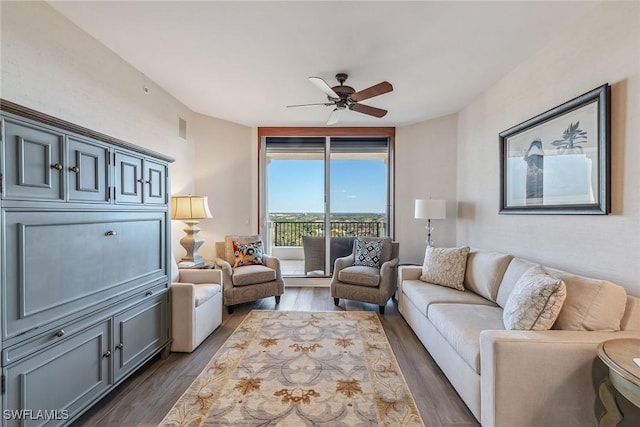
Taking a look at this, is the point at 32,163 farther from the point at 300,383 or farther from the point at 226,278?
the point at 226,278

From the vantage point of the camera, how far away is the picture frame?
1994 millimetres

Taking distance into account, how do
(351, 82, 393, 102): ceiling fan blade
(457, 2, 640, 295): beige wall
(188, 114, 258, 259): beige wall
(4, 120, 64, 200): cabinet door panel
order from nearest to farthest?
(4, 120, 64, 200): cabinet door panel, (457, 2, 640, 295): beige wall, (351, 82, 393, 102): ceiling fan blade, (188, 114, 258, 259): beige wall

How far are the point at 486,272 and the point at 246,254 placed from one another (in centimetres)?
301

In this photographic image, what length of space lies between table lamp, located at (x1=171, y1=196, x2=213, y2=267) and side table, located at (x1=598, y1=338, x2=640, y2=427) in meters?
3.66

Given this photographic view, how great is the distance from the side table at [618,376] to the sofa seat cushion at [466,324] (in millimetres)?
564

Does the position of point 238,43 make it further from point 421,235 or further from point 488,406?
point 421,235

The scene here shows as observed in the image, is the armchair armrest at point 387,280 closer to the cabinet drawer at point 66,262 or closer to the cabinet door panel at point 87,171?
the cabinet drawer at point 66,262

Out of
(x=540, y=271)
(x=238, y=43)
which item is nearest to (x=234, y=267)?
(x=238, y=43)

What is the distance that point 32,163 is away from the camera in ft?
4.70

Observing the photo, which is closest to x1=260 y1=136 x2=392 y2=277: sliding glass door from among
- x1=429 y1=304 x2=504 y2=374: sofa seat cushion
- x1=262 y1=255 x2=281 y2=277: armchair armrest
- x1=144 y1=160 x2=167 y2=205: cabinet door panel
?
x1=262 y1=255 x2=281 y2=277: armchair armrest

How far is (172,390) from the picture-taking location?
2139 millimetres

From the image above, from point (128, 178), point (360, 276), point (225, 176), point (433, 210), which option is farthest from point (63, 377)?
point (433, 210)

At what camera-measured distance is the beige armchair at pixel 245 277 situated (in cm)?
370

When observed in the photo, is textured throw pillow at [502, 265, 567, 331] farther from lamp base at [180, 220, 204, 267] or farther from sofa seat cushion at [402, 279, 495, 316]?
lamp base at [180, 220, 204, 267]
